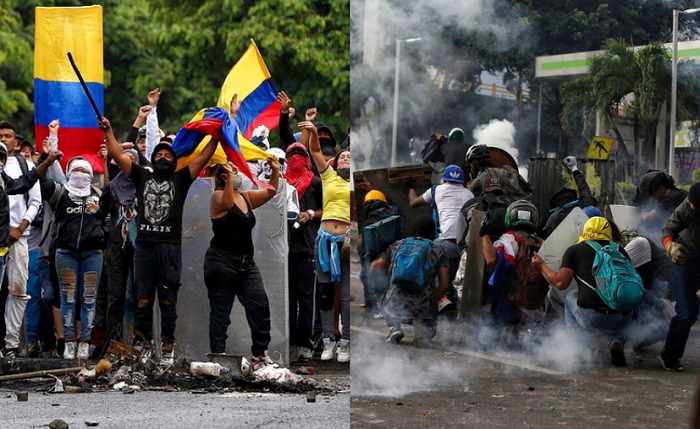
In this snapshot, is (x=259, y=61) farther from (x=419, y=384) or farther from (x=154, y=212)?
(x=419, y=384)

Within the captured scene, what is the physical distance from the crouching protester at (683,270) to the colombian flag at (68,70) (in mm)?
7232

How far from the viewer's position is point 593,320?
3.19 m

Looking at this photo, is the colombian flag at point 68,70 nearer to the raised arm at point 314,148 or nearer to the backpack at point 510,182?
the raised arm at point 314,148

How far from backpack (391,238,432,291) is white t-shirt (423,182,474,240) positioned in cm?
6

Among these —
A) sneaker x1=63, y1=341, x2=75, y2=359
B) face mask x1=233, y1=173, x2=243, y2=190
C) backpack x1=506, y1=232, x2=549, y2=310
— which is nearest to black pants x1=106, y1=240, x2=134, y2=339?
sneaker x1=63, y1=341, x2=75, y2=359

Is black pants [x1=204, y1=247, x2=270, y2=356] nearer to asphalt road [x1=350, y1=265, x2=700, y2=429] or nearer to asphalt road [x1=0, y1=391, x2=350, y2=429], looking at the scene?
asphalt road [x1=0, y1=391, x2=350, y2=429]

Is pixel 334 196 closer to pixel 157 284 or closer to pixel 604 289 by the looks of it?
pixel 157 284

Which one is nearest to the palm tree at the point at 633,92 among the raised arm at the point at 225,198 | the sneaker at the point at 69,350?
the raised arm at the point at 225,198

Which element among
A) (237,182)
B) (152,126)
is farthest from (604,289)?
(152,126)

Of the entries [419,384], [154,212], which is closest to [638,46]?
[419,384]

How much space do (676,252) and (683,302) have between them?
13cm

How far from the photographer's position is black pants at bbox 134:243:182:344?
26.9ft

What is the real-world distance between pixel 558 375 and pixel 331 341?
584 cm

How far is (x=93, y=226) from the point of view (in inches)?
364
